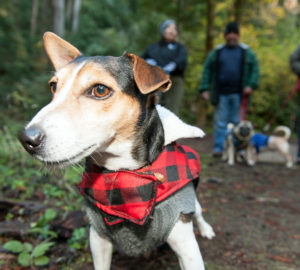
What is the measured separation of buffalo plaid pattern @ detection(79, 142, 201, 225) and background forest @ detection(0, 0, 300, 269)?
292mm

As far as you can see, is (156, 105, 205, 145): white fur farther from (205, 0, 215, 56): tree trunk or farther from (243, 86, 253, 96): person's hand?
(205, 0, 215, 56): tree trunk

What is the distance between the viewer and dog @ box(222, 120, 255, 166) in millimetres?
5754

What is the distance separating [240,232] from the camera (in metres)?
2.85

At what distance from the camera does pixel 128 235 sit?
1.70 m

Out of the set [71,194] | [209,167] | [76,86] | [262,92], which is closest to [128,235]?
[76,86]

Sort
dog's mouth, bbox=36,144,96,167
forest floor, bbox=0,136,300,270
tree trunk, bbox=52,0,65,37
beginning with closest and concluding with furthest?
1. dog's mouth, bbox=36,144,96,167
2. forest floor, bbox=0,136,300,270
3. tree trunk, bbox=52,0,65,37

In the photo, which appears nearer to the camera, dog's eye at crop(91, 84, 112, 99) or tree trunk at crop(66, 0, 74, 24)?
dog's eye at crop(91, 84, 112, 99)

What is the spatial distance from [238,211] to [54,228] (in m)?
2.15

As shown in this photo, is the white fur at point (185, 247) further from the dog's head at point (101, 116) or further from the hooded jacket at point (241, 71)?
the hooded jacket at point (241, 71)

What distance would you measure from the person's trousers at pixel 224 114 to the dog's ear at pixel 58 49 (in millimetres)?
4554

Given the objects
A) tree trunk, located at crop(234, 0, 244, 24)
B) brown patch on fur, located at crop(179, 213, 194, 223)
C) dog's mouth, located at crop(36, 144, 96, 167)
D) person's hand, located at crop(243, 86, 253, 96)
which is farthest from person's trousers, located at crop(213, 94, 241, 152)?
tree trunk, located at crop(234, 0, 244, 24)

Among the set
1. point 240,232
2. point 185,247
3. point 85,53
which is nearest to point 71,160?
point 185,247

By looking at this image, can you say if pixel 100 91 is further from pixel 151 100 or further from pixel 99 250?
pixel 99 250

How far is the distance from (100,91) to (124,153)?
40 cm
